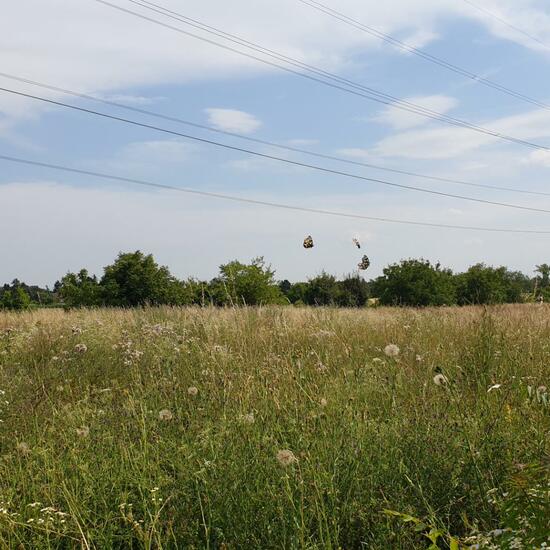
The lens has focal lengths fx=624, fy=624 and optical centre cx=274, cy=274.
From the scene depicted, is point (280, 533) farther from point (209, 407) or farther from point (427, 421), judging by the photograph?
point (209, 407)

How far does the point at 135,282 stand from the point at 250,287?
5.21 meters

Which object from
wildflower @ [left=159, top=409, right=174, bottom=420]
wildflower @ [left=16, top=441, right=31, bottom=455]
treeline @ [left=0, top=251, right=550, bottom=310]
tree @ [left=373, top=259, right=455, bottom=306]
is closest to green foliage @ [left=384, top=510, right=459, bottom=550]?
wildflower @ [left=159, top=409, right=174, bottom=420]

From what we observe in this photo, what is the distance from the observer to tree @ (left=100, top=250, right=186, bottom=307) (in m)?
27.2

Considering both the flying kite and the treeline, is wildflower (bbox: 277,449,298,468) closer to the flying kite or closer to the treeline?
the flying kite

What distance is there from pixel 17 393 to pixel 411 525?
417cm

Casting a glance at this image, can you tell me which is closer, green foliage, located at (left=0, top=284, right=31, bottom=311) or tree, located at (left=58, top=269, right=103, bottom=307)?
tree, located at (left=58, top=269, right=103, bottom=307)

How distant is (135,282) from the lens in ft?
89.2

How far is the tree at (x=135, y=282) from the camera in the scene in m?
27.2

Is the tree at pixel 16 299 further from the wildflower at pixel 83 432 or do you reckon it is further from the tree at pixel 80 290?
the wildflower at pixel 83 432

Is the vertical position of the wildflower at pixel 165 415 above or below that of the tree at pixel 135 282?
below

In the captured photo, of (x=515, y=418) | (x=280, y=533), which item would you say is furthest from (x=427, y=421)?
(x=280, y=533)

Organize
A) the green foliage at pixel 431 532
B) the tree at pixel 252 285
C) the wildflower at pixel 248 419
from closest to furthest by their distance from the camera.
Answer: the green foliage at pixel 431 532 < the wildflower at pixel 248 419 < the tree at pixel 252 285

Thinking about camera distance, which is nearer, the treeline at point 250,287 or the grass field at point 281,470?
the grass field at point 281,470

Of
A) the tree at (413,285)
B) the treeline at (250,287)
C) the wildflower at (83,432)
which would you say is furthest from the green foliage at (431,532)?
the tree at (413,285)
